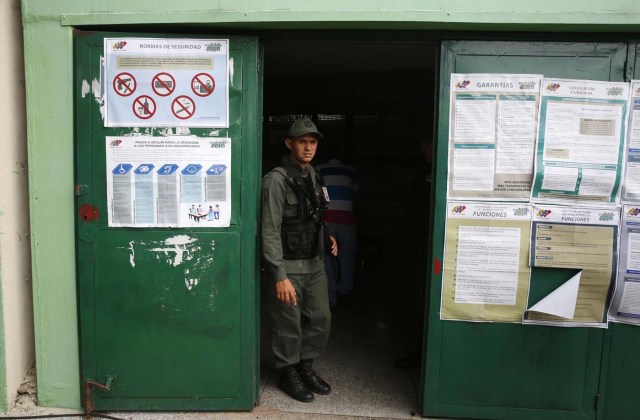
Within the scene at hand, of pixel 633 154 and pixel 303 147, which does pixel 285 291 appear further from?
pixel 633 154

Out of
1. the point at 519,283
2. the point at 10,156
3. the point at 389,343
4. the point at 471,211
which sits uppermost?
the point at 10,156

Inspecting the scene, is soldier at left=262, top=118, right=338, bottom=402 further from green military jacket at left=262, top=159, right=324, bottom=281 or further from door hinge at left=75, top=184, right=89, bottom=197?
door hinge at left=75, top=184, right=89, bottom=197

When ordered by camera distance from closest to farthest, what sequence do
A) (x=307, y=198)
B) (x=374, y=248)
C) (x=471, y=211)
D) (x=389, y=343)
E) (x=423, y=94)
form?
(x=471, y=211), (x=307, y=198), (x=389, y=343), (x=423, y=94), (x=374, y=248)

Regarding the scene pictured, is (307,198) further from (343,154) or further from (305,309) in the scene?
(343,154)

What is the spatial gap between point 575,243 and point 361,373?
185cm

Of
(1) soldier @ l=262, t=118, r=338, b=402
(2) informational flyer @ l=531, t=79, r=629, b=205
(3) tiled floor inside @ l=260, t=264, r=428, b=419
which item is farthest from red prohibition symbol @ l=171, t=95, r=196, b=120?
(2) informational flyer @ l=531, t=79, r=629, b=205

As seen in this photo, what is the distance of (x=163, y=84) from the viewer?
286 cm

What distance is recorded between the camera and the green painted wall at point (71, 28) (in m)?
2.69

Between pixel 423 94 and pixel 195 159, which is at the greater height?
pixel 423 94

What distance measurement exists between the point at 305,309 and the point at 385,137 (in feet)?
16.4

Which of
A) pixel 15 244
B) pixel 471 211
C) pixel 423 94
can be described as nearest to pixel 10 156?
pixel 15 244

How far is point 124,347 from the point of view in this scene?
3012mm

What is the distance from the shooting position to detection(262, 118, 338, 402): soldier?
9.85 feet

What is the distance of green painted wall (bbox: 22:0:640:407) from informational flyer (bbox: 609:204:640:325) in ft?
3.82
